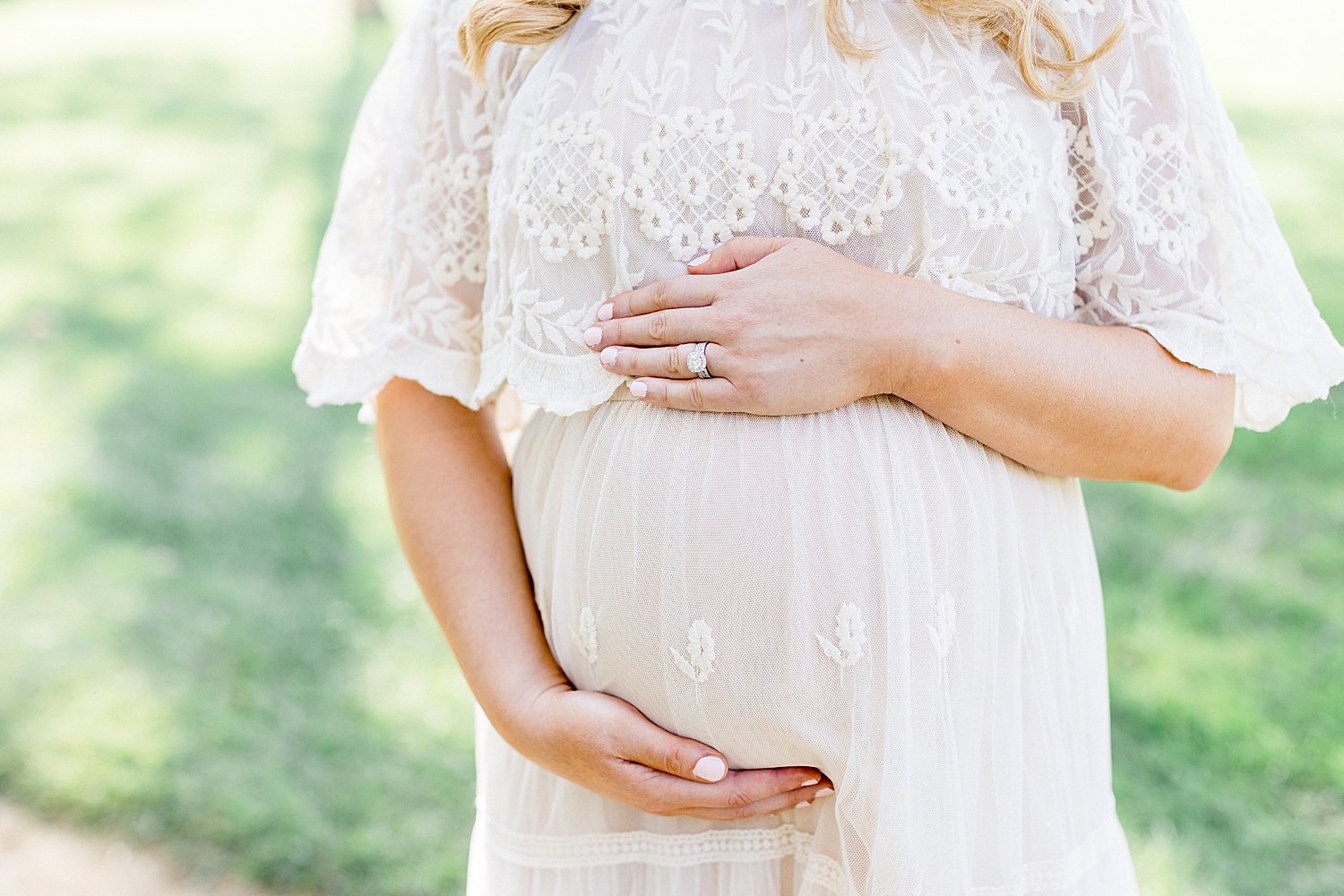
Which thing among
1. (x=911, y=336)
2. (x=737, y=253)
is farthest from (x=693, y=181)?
(x=911, y=336)

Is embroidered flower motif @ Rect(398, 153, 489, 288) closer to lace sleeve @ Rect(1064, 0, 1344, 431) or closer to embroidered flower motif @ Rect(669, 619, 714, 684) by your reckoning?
embroidered flower motif @ Rect(669, 619, 714, 684)

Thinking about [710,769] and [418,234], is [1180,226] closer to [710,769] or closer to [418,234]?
[710,769]

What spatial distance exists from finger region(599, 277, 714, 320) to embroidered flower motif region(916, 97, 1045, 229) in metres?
0.28

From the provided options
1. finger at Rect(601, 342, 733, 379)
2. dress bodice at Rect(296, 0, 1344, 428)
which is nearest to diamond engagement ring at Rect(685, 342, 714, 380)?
finger at Rect(601, 342, 733, 379)

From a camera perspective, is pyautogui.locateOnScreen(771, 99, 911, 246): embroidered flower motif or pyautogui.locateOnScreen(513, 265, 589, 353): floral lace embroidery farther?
pyautogui.locateOnScreen(513, 265, 589, 353): floral lace embroidery

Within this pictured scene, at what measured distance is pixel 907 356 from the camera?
132 cm

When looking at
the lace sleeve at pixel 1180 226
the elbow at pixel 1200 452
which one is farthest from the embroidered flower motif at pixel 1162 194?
the elbow at pixel 1200 452

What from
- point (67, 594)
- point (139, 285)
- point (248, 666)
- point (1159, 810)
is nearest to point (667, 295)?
point (1159, 810)

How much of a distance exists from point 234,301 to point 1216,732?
4901 millimetres

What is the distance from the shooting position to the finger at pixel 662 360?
1336mm

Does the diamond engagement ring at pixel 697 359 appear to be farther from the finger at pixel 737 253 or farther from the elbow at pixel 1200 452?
the elbow at pixel 1200 452

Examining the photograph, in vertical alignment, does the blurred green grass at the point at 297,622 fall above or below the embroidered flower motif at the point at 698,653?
below

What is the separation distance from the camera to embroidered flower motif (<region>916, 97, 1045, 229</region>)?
4.34ft

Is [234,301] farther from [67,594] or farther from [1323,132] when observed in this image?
[1323,132]
